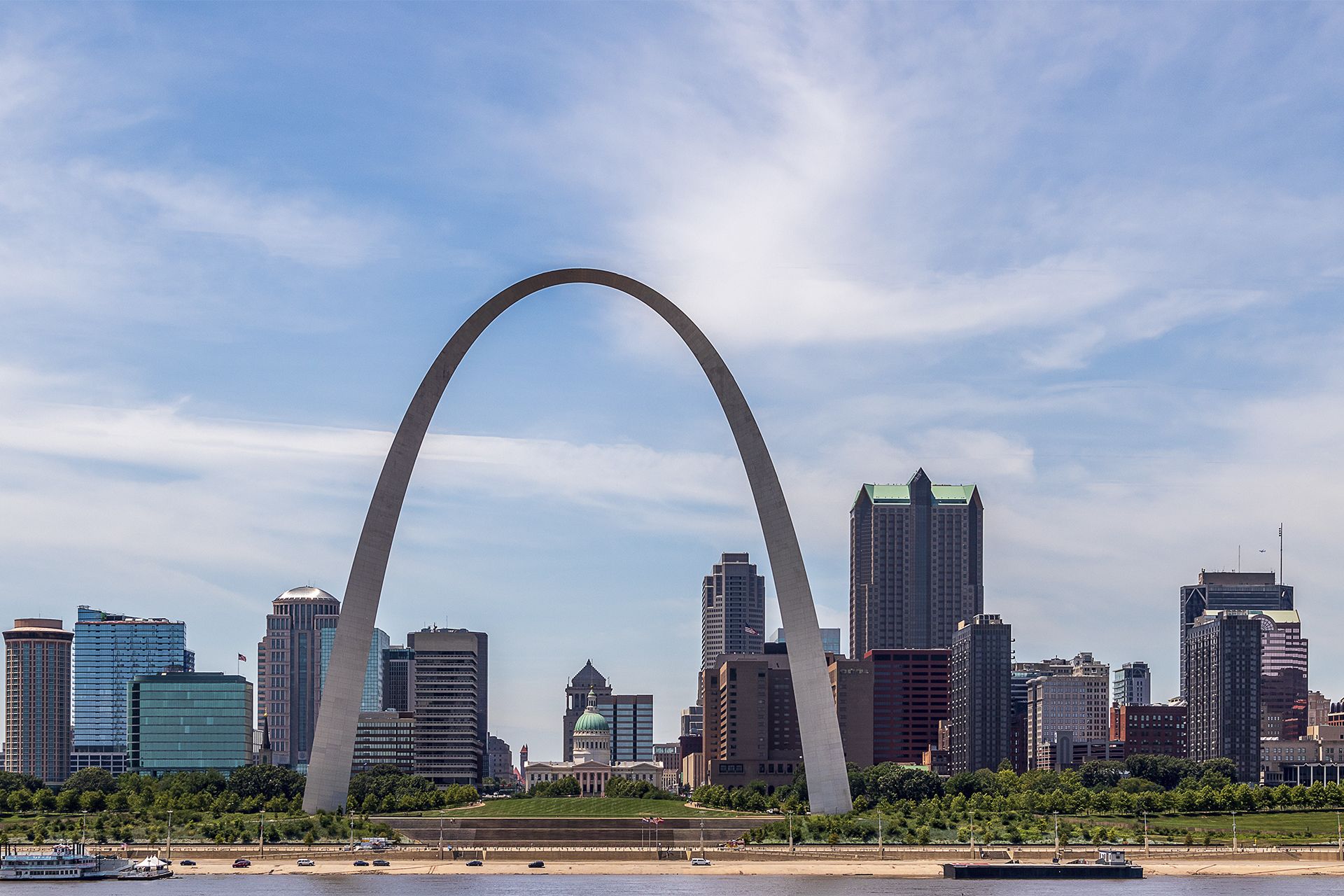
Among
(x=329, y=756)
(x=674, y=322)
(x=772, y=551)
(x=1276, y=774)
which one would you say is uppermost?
(x=674, y=322)

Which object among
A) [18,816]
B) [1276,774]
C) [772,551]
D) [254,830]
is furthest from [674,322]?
[1276,774]

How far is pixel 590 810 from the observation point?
10594 cm

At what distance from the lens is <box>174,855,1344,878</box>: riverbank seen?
74500mm

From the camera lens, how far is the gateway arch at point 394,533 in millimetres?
78500

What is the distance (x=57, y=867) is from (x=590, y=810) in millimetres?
38174

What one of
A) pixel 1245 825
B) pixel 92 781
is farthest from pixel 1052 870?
pixel 92 781

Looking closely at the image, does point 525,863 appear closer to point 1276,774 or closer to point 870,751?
point 870,751

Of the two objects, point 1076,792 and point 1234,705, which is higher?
point 1076,792

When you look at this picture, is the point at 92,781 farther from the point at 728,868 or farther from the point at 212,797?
the point at 728,868

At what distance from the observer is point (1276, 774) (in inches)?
7869

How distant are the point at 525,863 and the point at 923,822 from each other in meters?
21.2

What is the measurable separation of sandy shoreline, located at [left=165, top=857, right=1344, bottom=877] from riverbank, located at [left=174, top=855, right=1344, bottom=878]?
3 cm

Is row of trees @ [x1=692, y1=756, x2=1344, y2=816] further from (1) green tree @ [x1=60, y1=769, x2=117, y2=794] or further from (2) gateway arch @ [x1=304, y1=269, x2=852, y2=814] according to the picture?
(1) green tree @ [x1=60, y1=769, x2=117, y2=794]

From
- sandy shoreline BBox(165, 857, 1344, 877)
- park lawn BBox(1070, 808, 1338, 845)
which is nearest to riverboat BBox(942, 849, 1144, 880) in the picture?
sandy shoreline BBox(165, 857, 1344, 877)
